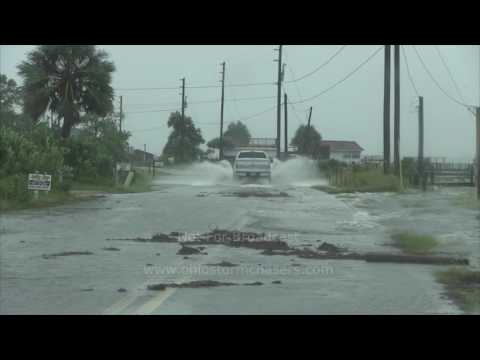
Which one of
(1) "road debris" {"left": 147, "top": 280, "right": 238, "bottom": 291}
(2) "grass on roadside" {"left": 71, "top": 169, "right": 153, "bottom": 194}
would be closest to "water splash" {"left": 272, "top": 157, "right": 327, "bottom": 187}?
(2) "grass on roadside" {"left": 71, "top": 169, "right": 153, "bottom": 194}

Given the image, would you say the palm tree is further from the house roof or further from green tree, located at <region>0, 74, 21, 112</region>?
the house roof

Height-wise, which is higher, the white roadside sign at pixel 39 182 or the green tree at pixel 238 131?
the green tree at pixel 238 131

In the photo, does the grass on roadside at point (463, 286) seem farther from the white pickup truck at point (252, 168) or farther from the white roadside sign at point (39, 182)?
the white pickup truck at point (252, 168)

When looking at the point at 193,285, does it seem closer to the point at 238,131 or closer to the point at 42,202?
the point at 42,202

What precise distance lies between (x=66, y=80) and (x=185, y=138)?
48.3 m

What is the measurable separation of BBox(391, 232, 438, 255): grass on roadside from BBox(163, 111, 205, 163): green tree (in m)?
65.3

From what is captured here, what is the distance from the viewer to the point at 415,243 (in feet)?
A: 44.4

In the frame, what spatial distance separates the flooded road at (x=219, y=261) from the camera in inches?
323

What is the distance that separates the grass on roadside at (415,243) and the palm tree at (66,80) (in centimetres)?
2175

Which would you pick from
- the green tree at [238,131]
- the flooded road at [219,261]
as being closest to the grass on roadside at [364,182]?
the flooded road at [219,261]
